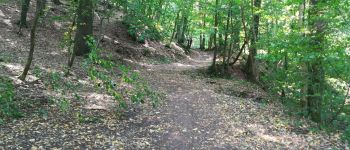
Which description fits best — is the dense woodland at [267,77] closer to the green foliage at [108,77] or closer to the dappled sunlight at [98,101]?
the green foliage at [108,77]

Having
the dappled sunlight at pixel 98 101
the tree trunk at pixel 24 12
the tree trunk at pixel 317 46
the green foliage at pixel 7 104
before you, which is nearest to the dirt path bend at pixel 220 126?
the tree trunk at pixel 317 46

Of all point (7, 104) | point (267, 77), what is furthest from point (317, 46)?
point (7, 104)

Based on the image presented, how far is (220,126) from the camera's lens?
9141 millimetres

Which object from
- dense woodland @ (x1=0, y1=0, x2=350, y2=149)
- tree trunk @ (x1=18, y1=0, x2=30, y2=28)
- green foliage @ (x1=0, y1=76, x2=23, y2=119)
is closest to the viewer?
green foliage @ (x1=0, y1=76, x2=23, y2=119)

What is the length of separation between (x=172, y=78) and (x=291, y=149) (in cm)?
911

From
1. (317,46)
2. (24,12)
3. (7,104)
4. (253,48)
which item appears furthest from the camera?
(253,48)

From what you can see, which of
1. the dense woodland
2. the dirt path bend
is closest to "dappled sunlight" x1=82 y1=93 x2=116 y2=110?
the dense woodland

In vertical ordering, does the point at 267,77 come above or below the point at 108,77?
below

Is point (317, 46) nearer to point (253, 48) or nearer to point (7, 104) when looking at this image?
point (253, 48)

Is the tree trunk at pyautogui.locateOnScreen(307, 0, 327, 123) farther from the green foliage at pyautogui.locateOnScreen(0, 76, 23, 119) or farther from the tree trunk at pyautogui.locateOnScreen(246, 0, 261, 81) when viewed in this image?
the green foliage at pyautogui.locateOnScreen(0, 76, 23, 119)

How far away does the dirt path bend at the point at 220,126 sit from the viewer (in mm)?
7805

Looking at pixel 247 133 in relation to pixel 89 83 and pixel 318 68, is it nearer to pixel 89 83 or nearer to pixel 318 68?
pixel 318 68

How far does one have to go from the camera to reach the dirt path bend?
25.6 feet

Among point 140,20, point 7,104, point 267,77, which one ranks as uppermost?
point 140,20
